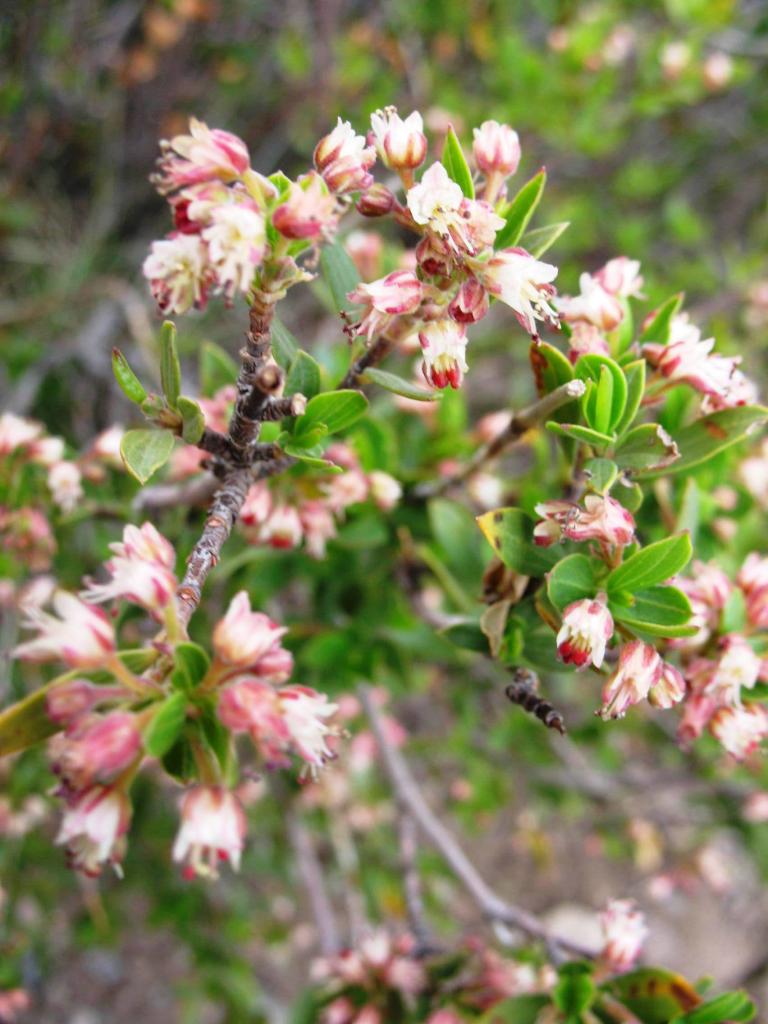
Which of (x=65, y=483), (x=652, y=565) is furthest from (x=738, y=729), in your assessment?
(x=65, y=483)

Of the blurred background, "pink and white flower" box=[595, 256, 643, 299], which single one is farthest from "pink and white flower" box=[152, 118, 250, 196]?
the blurred background

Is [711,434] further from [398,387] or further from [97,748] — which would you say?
[97,748]

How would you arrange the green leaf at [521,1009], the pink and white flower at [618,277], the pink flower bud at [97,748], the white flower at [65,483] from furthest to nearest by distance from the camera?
the white flower at [65,483] → the green leaf at [521,1009] → the pink and white flower at [618,277] → the pink flower bud at [97,748]

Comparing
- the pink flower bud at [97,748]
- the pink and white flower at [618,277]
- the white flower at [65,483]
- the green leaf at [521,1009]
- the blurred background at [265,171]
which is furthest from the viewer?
the blurred background at [265,171]

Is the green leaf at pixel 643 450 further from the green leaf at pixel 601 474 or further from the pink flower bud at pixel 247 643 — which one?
the pink flower bud at pixel 247 643

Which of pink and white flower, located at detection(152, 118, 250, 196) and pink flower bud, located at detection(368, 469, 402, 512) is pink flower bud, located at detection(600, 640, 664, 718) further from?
pink and white flower, located at detection(152, 118, 250, 196)

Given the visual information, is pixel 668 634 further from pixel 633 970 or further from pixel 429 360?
pixel 633 970

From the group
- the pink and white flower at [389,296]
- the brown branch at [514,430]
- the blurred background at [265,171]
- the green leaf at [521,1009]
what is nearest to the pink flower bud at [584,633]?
the brown branch at [514,430]
